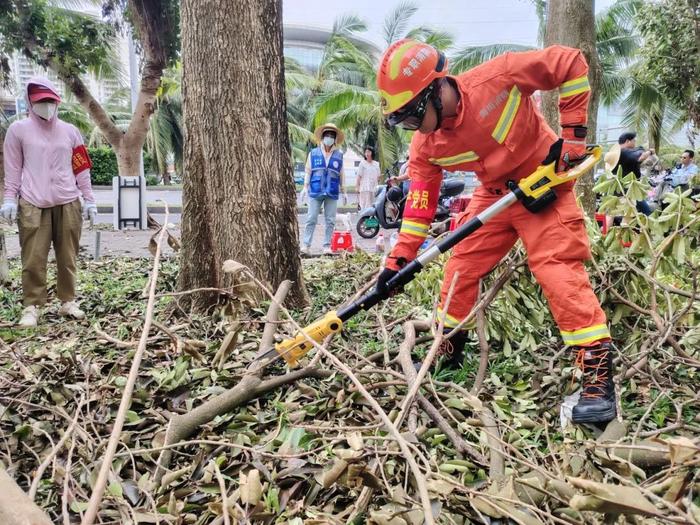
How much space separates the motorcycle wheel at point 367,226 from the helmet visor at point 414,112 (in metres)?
8.05

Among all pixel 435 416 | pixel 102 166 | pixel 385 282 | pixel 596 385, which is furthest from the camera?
pixel 102 166

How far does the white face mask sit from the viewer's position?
4.06 metres

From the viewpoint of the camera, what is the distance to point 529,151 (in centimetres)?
248

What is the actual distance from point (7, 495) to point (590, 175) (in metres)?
6.16

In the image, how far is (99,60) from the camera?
428 inches

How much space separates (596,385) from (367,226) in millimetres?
8499

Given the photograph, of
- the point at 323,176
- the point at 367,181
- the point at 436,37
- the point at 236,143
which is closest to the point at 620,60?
the point at 436,37

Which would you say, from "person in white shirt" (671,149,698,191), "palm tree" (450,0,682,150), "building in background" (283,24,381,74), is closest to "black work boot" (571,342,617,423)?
"person in white shirt" (671,149,698,191)

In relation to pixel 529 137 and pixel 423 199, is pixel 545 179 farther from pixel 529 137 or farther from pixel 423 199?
pixel 423 199

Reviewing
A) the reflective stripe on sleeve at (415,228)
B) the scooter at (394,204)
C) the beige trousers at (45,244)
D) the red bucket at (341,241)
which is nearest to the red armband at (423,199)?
the reflective stripe on sleeve at (415,228)

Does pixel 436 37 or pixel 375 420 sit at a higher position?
pixel 436 37

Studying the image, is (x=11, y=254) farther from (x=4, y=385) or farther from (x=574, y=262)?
(x=574, y=262)

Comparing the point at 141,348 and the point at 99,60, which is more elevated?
the point at 99,60

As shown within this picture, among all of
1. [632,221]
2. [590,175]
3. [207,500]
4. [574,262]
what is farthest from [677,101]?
[207,500]
